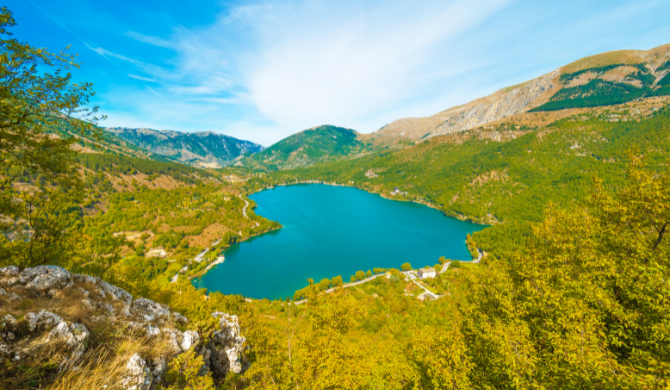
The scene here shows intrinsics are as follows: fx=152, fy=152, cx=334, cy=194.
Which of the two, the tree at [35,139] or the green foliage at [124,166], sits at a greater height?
the green foliage at [124,166]

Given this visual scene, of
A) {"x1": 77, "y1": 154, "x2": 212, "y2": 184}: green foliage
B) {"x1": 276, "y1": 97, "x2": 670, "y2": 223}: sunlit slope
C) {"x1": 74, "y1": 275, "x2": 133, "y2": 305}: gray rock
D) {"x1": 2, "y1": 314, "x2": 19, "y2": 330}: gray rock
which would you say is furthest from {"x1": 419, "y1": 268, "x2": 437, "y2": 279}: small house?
{"x1": 77, "y1": 154, "x2": 212, "y2": 184}: green foliage

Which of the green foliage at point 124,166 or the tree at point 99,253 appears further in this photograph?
the green foliage at point 124,166

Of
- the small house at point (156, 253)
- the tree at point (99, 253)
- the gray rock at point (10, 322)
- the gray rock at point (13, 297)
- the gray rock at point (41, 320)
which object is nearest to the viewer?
the gray rock at point (10, 322)

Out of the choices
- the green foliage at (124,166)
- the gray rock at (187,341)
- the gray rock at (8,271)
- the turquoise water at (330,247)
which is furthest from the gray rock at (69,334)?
the green foliage at (124,166)

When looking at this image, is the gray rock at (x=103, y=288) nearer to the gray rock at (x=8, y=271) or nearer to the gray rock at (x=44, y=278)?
the gray rock at (x=44, y=278)

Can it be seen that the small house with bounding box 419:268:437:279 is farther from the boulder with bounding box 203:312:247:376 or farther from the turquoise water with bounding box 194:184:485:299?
the boulder with bounding box 203:312:247:376

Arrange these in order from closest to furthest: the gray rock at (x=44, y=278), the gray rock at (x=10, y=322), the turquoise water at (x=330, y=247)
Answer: the gray rock at (x=10, y=322), the gray rock at (x=44, y=278), the turquoise water at (x=330, y=247)

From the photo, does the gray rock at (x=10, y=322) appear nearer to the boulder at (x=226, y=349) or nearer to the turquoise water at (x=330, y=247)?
the boulder at (x=226, y=349)

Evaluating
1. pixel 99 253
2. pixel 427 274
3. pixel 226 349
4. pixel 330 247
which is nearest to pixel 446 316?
pixel 226 349

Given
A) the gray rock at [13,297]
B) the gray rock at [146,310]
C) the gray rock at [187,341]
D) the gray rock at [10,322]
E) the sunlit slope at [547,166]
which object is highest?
the gray rock at [13,297]
